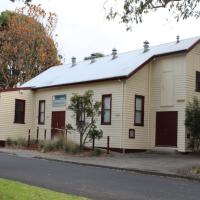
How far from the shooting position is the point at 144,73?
1213 inches

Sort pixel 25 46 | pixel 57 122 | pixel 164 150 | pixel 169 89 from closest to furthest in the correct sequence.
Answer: pixel 164 150
pixel 169 89
pixel 57 122
pixel 25 46

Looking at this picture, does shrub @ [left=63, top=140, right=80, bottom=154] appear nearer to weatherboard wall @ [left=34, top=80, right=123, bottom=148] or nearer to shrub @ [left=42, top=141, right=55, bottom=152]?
shrub @ [left=42, top=141, right=55, bottom=152]

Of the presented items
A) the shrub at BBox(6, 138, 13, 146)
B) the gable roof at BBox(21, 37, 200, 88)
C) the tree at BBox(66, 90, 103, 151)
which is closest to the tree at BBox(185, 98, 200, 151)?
the gable roof at BBox(21, 37, 200, 88)

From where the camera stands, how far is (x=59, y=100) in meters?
34.7

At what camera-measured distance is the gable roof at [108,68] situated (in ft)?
98.9

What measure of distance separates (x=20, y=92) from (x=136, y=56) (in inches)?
336

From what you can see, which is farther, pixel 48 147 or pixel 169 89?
pixel 169 89

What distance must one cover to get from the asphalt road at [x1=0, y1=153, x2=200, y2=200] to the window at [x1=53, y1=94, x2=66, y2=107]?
1412 cm

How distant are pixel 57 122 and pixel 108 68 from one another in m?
4.96

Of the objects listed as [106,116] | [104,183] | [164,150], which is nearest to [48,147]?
[106,116]

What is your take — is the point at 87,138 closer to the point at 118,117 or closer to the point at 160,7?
the point at 118,117

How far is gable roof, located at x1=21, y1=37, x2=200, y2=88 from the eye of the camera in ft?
98.9

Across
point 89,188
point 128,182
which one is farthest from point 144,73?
point 89,188

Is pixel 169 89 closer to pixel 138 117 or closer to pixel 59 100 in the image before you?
pixel 138 117
